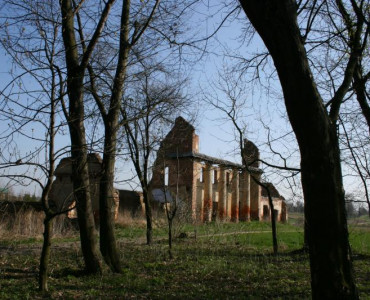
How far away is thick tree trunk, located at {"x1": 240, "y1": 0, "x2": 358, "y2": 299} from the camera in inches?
155

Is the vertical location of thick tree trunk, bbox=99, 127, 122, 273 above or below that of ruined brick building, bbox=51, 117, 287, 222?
below

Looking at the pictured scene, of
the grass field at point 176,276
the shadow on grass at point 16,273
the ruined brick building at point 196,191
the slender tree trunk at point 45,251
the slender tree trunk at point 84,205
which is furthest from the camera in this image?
the ruined brick building at point 196,191

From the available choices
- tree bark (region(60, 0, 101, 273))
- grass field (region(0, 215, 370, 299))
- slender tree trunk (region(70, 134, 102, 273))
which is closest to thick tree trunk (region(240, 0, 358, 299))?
grass field (region(0, 215, 370, 299))

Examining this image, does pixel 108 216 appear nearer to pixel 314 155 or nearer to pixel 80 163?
pixel 80 163

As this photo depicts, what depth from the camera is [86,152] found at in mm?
7602

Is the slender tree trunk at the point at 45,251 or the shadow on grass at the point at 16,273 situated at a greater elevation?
the slender tree trunk at the point at 45,251

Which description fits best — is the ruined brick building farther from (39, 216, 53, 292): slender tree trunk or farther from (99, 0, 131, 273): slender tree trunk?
(39, 216, 53, 292): slender tree trunk

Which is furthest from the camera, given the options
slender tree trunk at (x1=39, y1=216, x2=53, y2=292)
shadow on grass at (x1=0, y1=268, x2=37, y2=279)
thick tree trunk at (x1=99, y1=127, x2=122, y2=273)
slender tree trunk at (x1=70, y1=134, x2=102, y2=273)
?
thick tree trunk at (x1=99, y1=127, x2=122, y2=273)

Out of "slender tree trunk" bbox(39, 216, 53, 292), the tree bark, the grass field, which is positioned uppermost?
the tree bark

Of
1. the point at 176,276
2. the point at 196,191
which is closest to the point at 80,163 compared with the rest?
the point at 176,276

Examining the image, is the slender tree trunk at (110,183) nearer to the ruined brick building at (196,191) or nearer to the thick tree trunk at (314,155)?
the thick tree trunk at (314,155)

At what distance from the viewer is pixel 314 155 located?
160 inches

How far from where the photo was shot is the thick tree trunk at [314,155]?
12.9ft

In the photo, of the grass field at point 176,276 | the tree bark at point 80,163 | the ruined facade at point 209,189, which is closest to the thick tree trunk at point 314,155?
the grass field at point 176,276
